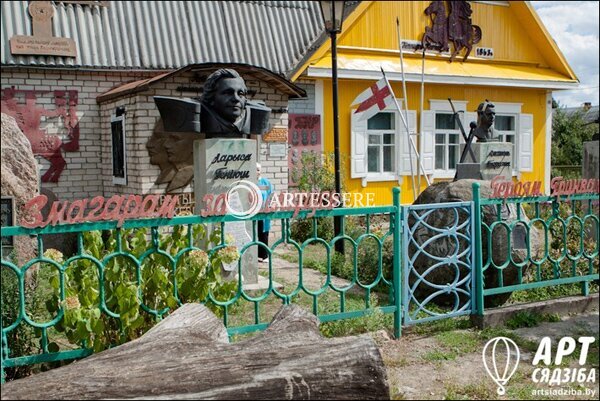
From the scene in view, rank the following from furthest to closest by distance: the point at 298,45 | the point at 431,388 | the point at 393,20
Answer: the point at 393,20 → the point at 298,45 → the point at 431,388

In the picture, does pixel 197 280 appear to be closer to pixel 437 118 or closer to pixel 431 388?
pixel 431 388

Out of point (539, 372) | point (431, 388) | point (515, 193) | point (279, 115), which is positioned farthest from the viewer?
point (279, 115)

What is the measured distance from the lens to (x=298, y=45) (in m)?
11.9

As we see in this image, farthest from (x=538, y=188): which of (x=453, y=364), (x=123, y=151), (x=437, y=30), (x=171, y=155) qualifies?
(x=437, y=30)

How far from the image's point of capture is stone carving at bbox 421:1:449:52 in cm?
1341

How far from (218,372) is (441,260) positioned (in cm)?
241

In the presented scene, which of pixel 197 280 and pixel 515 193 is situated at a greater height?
pixel 515 193

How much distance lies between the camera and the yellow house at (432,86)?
1211 centimetres

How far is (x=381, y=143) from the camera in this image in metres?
12.7

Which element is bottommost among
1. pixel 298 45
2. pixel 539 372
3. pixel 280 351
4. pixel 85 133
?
pixel 539 372

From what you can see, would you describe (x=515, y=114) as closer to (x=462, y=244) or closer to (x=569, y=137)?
(x=569, y=137)

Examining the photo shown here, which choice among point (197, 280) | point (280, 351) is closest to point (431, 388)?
point (280, 351)

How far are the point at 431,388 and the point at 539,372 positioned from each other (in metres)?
0.80

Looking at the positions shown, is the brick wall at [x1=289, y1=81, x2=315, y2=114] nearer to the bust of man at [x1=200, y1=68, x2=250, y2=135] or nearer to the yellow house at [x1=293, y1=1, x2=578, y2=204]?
the yellow house at [x1=293, y1=1, x2=578, y2=204]
